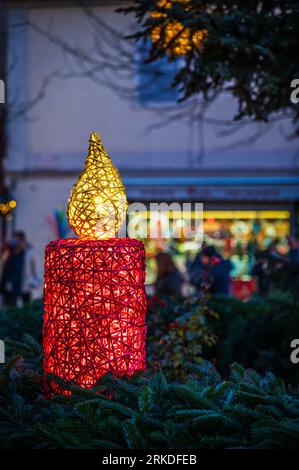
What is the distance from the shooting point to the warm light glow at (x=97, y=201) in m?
4.21

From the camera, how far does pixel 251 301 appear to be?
299 inches

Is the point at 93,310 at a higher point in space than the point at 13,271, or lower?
higher

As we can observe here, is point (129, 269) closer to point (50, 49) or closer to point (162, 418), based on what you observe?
point (162, 418)

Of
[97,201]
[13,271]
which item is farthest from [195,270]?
[97,201]

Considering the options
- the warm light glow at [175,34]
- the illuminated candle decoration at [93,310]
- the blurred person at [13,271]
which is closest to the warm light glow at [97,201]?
the illuminated candle decoration at [93,310]

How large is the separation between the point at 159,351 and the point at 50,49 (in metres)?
11.2

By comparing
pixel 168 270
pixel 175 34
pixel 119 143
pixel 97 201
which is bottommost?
pixel 168 270

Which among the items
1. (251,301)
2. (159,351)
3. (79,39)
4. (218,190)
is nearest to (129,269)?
(159,351)

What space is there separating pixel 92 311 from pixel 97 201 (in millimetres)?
612

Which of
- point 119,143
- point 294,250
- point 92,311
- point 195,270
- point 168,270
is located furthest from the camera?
point 119,143

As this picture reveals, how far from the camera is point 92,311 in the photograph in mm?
3957

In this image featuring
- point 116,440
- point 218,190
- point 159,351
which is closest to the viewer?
point 116,440

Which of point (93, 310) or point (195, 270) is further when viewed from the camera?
point (195, 270)

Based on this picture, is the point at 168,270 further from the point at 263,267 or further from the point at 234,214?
Result: the point at 234,214
